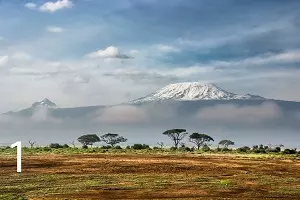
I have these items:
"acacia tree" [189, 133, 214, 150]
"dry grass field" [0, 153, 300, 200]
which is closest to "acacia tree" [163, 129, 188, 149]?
"acacia tree" [189, 133, 214, 150]

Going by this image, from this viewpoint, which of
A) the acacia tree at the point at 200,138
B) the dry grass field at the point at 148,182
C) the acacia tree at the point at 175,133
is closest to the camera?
the dry grass field at the point at 148,182

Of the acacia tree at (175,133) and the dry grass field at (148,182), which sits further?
the acacia tree at (175,133)

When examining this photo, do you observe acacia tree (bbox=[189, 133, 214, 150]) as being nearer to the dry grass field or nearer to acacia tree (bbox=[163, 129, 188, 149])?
acacia tree (bbox=[163, 129, 188, 149])

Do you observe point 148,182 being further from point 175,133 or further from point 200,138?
point 175,133

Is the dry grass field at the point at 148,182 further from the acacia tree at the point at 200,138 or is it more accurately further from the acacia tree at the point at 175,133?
the acacia tree at the point at 175,133

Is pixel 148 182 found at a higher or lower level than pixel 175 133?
lower

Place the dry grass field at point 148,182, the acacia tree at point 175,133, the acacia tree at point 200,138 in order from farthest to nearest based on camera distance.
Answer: the acacia tree at point 175,133 → the acacia tree at point 200,138 → the dry grass field at point 148,182

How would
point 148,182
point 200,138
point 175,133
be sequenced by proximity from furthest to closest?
point 175,133 → point 200,138 → point 148,182

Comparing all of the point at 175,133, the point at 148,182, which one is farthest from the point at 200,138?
the point at 148,182

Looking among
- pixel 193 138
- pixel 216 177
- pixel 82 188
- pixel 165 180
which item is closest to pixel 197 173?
pixel 216 177

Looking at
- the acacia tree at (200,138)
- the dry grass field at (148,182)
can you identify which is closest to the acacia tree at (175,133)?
the acacia tree at (200,138)

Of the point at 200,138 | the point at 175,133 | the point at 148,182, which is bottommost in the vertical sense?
the point at 148,182

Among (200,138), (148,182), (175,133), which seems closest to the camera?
(148,182)

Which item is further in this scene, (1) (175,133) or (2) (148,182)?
(1) (175,133)
